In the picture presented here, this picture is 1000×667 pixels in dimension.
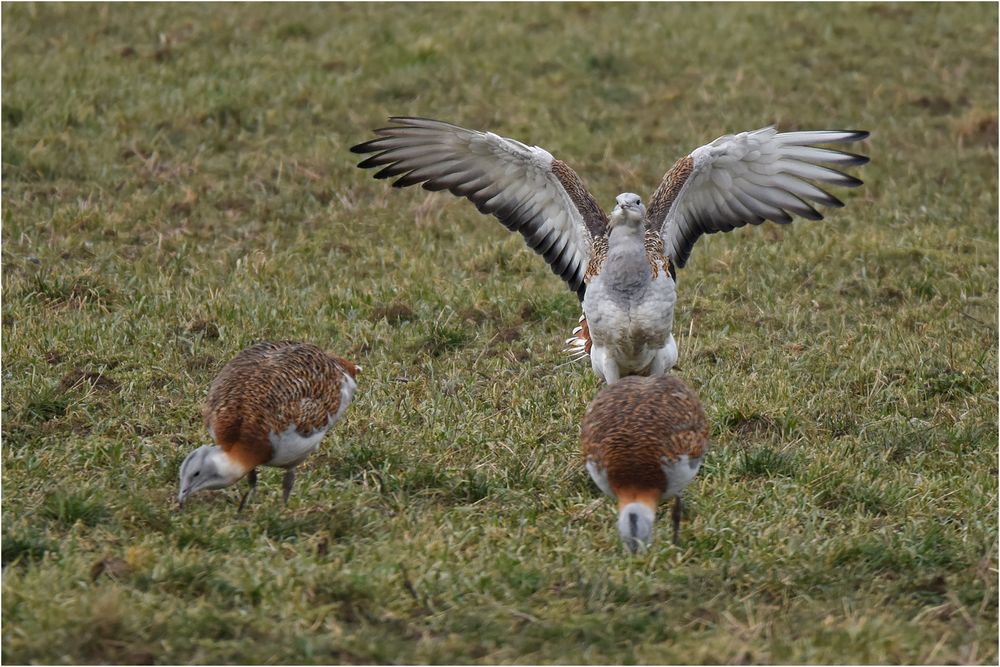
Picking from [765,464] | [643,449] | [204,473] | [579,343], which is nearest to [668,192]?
[579,343]

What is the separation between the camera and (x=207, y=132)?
39.9 ft

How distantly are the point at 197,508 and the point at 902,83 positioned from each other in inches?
393

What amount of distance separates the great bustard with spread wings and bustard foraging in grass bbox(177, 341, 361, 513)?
1.61 meters

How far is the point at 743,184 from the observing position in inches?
332

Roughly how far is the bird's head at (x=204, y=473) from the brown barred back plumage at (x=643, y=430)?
5.23 ft

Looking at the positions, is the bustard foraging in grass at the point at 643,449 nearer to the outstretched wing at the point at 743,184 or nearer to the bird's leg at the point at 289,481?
the bird's leg at the point at 289,481

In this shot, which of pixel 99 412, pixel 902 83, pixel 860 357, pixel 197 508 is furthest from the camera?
pixel 902 83

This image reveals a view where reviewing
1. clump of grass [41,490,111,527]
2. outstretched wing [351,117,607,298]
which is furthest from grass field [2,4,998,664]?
outstretched wing [351,117,607,298]

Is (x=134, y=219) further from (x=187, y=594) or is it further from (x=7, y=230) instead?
(x=187, y=594)

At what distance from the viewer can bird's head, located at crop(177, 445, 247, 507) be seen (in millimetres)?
6082

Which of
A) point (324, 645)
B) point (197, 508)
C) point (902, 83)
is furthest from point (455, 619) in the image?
point (902, 83)

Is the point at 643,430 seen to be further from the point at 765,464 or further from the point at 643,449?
the point at 765,464

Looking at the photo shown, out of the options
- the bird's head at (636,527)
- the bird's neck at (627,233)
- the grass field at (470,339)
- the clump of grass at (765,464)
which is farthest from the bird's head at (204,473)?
the clump of grass at (765,464)

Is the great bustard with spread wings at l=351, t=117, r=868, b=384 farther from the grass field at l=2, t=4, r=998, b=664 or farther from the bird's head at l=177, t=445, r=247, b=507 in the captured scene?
the bird's head at l=177, t=445, r=247, b=507
